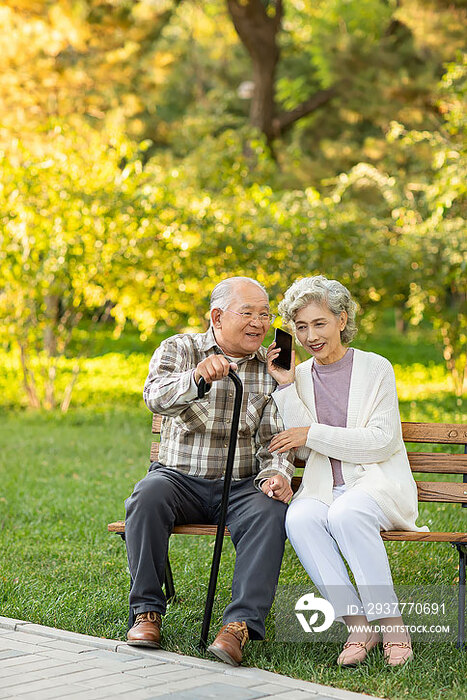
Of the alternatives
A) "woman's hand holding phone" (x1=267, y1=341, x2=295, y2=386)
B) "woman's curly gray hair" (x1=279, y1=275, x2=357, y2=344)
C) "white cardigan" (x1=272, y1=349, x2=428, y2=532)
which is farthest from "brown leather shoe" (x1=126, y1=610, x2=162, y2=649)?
"woman's curly gray hair" (x1=279, y1=275, x2=357, y2=344)

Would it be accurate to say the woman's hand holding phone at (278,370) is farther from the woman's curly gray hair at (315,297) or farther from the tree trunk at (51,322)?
the tree trunk at (51,322)

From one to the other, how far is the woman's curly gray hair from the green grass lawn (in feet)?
4.29

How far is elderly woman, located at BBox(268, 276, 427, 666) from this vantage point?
353cm

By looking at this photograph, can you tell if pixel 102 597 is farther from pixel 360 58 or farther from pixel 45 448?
pixel 360 58

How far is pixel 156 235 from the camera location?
10.4 metres

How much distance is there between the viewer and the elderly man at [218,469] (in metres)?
3.58

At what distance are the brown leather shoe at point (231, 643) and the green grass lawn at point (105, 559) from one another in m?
0.10

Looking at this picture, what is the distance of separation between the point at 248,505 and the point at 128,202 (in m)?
6.87

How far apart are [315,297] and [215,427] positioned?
0.67m

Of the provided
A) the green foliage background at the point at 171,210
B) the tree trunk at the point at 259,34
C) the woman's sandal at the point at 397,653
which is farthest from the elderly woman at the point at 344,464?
the tree trunk at the point at 259,34

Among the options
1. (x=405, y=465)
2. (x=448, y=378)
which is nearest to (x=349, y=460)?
(x=405, y=465)

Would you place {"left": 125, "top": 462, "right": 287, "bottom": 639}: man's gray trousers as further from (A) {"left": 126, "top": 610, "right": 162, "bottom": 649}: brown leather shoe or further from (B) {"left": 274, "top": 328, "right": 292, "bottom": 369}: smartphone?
(B) {"left": 274, "top": 328, "right": 292, "bottom": 369}: smartphone

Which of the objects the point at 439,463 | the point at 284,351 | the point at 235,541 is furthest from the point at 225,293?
the point at 439,463

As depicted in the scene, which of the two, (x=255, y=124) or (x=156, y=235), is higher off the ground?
(x=255, y=124)
